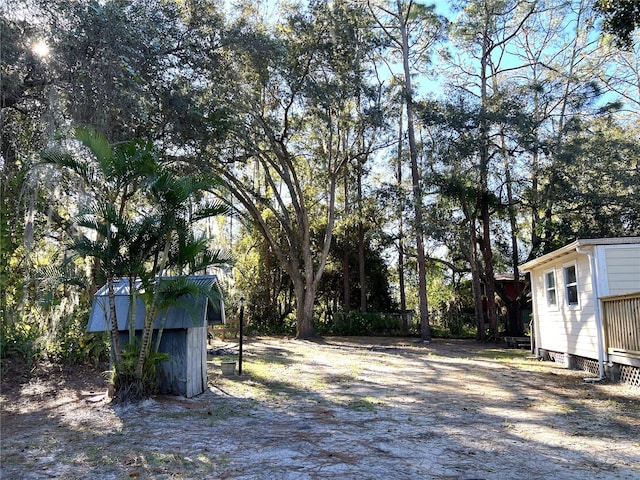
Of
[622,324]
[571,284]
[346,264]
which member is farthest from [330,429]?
[346,264]

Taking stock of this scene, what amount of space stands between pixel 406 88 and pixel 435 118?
222 centimetres

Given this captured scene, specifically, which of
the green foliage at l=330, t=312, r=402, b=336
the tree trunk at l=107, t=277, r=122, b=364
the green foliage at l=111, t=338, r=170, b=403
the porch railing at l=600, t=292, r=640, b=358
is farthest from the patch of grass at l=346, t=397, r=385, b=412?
the green foliage at l=330, t=312, r=402, b=336

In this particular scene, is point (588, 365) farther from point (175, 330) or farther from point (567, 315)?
point (175, 330)

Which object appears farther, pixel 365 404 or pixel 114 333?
pixel 365 404

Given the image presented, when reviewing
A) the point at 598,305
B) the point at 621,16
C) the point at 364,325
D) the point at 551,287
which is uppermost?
the point at 621,16

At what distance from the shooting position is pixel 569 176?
54.3 ft

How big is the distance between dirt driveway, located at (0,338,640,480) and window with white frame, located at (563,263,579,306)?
1.62 metres

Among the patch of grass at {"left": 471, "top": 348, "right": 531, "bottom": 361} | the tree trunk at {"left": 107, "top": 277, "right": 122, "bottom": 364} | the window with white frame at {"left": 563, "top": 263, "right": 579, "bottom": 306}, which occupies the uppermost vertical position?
the window with white frame at {"left": 563, "top": 263, "right": 579, "bottom": 306}

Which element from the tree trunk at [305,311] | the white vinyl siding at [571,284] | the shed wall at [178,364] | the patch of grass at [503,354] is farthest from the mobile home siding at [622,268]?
the tree trunk at [305,311]

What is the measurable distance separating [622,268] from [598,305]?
0.77m

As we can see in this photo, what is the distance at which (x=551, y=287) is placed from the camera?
11.3 metres

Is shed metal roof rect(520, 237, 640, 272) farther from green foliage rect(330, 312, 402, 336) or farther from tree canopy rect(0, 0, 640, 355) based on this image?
green foliage rect(330, 312, 402, 336)

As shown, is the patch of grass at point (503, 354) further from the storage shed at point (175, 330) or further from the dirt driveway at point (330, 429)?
the storage shed at point (175, 330)

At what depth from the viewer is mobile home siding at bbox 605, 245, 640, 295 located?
28.0 ft
